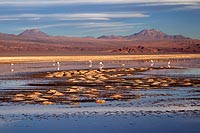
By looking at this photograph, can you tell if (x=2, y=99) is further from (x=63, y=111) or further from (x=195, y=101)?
(x=195, y=101)

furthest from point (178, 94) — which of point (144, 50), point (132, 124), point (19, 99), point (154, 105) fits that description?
point (144, 50)

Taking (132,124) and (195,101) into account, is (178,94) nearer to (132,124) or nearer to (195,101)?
(195,101)

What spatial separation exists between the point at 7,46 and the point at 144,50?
4876 centimetres

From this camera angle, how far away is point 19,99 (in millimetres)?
26172

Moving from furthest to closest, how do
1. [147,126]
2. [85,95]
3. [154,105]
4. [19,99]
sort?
[85,95] → [19,99] → [154,105] → [147,126]

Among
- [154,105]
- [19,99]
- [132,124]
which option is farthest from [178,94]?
[132,124]

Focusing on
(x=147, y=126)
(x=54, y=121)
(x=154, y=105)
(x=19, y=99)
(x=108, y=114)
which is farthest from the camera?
(x=19, y=99)

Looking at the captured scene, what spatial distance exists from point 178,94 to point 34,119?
37.2 ft

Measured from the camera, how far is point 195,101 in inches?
973

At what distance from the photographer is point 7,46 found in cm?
18438

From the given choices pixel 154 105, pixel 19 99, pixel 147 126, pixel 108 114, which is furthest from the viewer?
pixel 19 99

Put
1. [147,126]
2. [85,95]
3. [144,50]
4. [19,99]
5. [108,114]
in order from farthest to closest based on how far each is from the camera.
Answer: [144,50]
[85,95]
[19,99]
[108,114]
[147,126]

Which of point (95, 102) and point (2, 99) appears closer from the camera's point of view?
point (95, 102)

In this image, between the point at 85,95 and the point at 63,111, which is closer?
the point at 63,111
